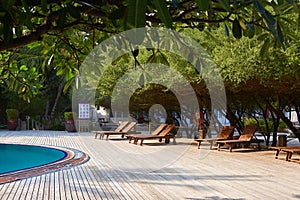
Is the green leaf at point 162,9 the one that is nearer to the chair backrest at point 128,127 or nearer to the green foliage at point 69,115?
the chair backrest at point 128,127

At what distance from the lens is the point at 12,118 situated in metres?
23.9

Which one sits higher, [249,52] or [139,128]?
[249,52]

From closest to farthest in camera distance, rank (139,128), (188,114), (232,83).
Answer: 1. (232,83)
2. (188,114)
3. (139,128)

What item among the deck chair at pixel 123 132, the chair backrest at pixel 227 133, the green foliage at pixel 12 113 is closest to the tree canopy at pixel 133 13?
the chair backrest at pixel 227 133

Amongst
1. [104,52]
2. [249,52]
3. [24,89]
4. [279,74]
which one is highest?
[249,52]

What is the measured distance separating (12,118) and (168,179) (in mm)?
19067

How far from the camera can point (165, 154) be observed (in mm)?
11438

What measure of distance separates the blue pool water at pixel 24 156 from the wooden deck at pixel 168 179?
281cm

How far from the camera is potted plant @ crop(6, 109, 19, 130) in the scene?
23484 millimetres

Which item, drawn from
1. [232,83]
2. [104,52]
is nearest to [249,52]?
[232,83]

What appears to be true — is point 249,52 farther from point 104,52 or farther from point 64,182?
point 104,52

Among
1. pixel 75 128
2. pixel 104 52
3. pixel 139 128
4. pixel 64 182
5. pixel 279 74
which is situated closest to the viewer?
pixel 104 52

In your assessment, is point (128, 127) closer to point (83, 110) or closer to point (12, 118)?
point (83, 110)

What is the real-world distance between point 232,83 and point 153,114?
12.4 meters
